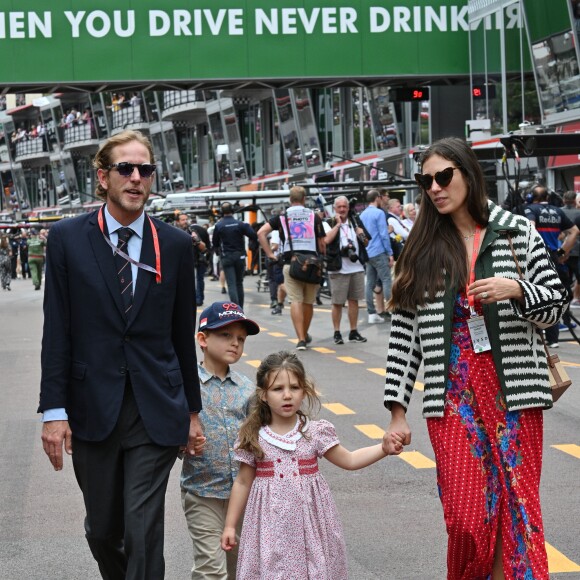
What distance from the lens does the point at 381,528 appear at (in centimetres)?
658

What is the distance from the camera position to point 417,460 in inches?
333

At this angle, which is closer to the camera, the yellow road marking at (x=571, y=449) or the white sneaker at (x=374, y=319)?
the yellow road marking at (x=571, y=449)

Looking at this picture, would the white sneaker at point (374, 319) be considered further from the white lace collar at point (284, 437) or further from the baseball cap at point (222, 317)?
the white lace collar at point (284, 437)

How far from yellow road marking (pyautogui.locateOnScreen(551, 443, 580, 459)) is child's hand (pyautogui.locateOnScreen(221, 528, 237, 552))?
451 centimetres

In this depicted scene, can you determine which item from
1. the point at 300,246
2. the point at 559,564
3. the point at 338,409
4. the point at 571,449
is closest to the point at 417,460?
the point at 571,449

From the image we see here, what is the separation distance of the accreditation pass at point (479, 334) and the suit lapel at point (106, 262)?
116cm

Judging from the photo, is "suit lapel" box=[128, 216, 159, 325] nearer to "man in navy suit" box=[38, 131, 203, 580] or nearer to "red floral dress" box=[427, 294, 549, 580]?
"man in navy suit" box=[38, 131, 203, 580]

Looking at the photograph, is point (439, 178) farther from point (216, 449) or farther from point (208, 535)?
point (208, 535)

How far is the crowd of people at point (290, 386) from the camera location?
171 inches

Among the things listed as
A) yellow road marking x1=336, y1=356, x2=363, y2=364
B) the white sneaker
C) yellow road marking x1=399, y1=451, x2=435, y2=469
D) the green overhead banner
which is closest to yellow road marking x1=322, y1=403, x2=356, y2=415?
yellow road marking x1=399, y1=451, x2=435, y2=469

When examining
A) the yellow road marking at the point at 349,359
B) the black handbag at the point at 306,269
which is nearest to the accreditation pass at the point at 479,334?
the yellow road marking at the point at 349,359

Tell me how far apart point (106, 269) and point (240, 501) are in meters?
0.92

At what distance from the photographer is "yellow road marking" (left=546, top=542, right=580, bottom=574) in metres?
5.74

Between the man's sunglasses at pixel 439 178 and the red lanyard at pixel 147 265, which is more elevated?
the man's sunglasses at pixel 439 178
